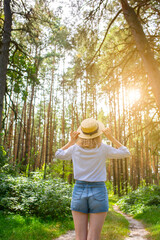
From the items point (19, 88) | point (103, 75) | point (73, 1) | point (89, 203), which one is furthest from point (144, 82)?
point (89, 203)

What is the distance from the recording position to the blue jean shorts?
201 centimetres

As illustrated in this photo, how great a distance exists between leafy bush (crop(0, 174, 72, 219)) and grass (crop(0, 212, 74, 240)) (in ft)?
1.21

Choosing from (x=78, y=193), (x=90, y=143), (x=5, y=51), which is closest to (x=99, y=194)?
(x=78, y=193)

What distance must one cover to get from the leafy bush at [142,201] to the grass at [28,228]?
176 inches

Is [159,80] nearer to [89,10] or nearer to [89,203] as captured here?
[89,10]

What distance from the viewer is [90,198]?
2041 mm

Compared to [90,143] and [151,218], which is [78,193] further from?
[151,218]

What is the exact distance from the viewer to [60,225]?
18.8 feet

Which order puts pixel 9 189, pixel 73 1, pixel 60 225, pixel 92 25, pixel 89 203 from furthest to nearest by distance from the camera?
pixel 92 25 → pixel 73 1 → pixel 9 189 → pixel 60 225 → pixel 89 203

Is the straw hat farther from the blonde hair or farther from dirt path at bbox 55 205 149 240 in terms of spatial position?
dirt path at bbox 55 205 149 240

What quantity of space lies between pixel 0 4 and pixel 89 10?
3.29 meters

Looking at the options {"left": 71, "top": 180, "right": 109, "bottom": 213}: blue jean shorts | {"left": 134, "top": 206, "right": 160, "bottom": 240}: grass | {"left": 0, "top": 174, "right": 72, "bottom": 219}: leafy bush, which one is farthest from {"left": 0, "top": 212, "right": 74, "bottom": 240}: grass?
{"left": 71, "top": 180, "right": 109, "bottom": 213}: blue jean shorts

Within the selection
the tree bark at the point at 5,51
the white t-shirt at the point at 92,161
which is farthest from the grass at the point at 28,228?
the tree bark at the point at 5,51

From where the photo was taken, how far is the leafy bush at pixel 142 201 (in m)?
9.26
